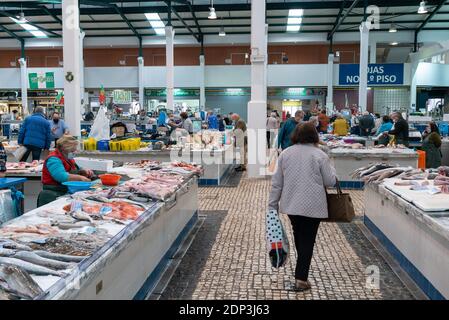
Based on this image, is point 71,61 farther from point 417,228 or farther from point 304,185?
point 417,228

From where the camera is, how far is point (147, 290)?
4.45 m

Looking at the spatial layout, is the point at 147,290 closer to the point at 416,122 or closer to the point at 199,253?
the point at 199,253

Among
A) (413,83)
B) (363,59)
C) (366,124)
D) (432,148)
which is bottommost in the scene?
→ (432,148)

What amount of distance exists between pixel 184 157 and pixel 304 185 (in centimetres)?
638

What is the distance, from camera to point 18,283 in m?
2.45

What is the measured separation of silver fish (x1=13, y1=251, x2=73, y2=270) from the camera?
9.07ft

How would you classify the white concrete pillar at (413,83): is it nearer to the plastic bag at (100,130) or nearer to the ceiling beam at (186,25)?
the ceiling beam at (186,25)

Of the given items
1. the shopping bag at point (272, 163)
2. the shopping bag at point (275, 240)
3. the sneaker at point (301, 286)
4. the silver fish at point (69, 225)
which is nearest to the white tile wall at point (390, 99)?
the shopping bag at point (272, 163)

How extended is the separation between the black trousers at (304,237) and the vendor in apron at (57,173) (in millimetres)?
2594

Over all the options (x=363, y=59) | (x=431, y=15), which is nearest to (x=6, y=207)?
(x=363, y=59)

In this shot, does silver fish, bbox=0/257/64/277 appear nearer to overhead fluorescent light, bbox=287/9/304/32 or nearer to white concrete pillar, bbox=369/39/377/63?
overhead fluorescent light, bbox=287/9/304/32

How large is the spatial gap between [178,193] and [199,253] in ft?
2.78

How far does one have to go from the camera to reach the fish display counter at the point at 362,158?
984cm

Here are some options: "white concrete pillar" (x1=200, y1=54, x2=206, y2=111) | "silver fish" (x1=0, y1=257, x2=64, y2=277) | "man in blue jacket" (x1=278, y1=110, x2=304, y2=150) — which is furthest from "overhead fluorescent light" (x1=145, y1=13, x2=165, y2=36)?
"silver fish" (x1=0, y1=257, x2=64, y2=277)
